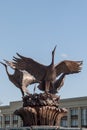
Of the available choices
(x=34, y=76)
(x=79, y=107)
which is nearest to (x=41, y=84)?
(x=34, y=76)

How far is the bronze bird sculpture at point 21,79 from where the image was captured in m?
40.9

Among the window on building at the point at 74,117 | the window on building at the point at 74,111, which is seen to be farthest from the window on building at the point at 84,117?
the window on building at the point at 74,111

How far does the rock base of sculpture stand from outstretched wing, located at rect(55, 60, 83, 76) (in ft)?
8.51

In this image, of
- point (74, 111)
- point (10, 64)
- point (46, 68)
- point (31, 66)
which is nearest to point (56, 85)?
point (46, 68)

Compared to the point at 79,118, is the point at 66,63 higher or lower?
higher

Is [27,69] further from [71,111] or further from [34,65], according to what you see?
[71,111]

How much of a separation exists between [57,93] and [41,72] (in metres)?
2.22

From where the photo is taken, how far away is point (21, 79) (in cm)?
4094

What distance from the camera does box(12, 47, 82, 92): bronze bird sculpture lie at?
40.8 m

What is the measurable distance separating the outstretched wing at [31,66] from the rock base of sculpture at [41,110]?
2157mm

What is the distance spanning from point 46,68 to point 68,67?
204cm

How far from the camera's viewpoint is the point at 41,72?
135 ft

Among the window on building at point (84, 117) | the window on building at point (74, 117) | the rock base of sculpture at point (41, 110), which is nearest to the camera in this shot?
the rock base of sculpture at point (41, 110)

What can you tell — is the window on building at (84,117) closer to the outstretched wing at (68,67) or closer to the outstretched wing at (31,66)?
the outstretched wing at (68,67)
